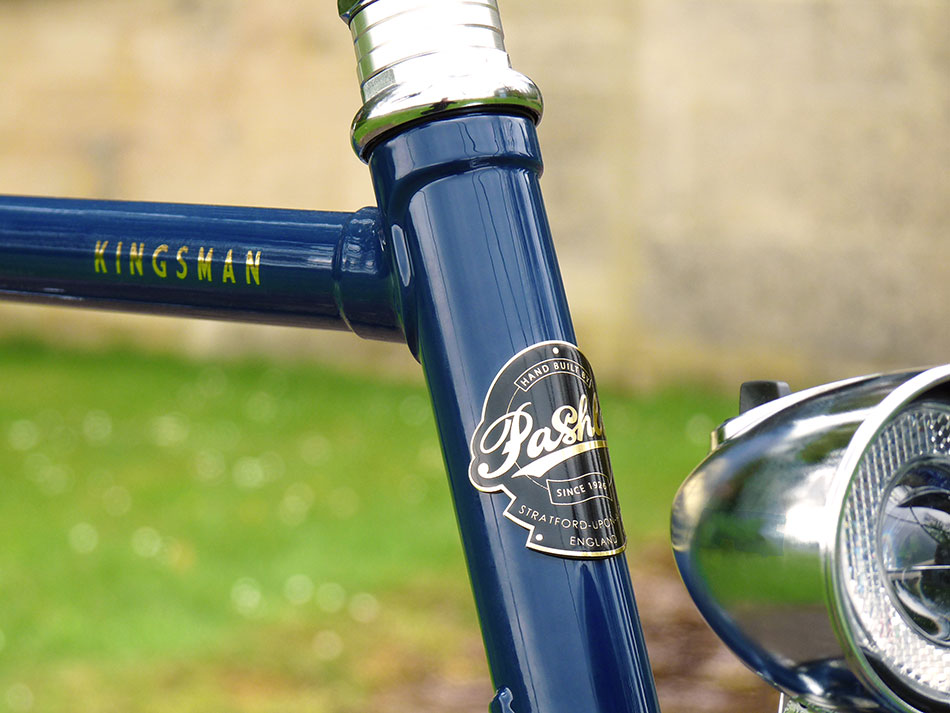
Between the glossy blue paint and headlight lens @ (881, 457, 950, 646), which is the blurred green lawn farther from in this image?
headlight lens @ (881, 457, 950, 646)

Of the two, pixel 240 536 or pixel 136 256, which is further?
pixel 240 536

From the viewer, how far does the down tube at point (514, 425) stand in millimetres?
503

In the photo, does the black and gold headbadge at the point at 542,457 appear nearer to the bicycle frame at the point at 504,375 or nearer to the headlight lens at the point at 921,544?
the bicycle frame at the point at 504,375

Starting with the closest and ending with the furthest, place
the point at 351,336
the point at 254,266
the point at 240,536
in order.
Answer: the point at 254,266, the point at 240,536, the point at 351,336

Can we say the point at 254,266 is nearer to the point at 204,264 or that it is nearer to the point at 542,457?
the point at 204,264

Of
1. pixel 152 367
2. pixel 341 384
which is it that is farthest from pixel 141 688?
pixel 152 367

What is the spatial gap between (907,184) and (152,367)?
398 cm

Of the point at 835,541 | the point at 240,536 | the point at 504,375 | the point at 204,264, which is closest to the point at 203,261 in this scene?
the point at 204,264

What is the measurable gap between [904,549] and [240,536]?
3180 millimetres

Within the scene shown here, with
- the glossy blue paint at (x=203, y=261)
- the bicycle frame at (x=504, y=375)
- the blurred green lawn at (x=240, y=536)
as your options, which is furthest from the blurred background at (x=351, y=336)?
the bicycle frame at (x=504, y=375)

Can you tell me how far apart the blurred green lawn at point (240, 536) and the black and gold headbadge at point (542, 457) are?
7.10ft

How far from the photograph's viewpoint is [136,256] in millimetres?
704

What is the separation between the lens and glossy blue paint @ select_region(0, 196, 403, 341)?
0.63 meters

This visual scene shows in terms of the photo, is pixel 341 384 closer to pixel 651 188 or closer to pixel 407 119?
pixel 651 188
